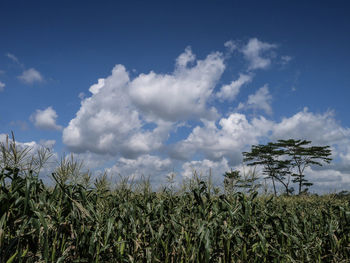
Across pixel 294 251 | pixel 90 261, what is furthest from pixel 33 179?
pixel 294 251

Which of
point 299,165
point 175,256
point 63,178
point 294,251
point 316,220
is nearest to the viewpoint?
point 63,178

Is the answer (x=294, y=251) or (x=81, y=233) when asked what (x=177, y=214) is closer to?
(x=81, y=233)

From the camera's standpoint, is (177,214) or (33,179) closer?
(33,179)

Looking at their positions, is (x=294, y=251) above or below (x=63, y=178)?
below

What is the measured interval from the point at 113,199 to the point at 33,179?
294cm

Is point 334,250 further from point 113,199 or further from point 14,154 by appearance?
point 14,154

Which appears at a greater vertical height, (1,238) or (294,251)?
(1,238)

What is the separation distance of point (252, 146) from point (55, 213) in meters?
46.2

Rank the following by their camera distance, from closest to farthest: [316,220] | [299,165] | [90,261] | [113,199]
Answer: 1. [90,261]
2. [113,199]
3. [316,220]
4. [299,165]

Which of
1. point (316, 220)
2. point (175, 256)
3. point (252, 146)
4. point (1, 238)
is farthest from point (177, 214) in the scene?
point (252, 146)

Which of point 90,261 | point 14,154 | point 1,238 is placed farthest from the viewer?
point 90,261

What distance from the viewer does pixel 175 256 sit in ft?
15.6

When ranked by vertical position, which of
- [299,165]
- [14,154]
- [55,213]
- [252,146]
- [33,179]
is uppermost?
[252,146]

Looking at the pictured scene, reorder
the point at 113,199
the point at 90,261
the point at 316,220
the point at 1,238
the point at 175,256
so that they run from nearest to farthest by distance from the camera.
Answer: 1. the point at 1,238
2. the point at 90,261
3. the point at 175,256
4. the point at 113,199
5. the point at 316,220
